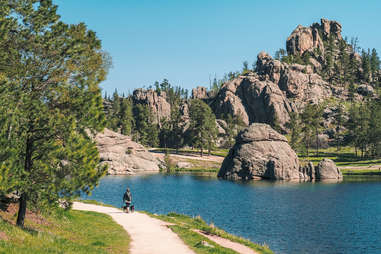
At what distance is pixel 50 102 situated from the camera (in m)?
21.5

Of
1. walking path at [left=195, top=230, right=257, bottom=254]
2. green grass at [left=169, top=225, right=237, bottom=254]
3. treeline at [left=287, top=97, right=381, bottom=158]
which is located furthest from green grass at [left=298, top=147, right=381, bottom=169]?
green grass at [left=169, top=225, right=237, bottom=254]

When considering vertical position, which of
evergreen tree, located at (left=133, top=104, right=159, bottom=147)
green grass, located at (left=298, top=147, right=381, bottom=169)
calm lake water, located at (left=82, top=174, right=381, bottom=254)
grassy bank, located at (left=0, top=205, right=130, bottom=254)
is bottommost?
calm lake water, located at (left=82, top=174, right=381, bottom=254)

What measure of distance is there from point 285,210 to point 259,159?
164ft

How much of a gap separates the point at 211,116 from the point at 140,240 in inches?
5547

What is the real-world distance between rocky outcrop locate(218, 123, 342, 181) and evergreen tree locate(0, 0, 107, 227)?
83.7 meters

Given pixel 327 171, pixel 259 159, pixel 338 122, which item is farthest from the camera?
pixel 338 122

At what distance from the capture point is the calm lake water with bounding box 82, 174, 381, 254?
35906 mm

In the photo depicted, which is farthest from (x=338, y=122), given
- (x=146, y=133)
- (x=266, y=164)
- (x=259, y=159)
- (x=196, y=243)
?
(x=196, y=243)

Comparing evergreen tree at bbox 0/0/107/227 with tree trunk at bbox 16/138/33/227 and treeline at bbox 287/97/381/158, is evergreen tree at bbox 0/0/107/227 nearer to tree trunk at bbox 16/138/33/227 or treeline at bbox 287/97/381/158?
tree trunk at bbox 16/138/33/227

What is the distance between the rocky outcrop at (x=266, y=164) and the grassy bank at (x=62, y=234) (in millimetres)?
73720

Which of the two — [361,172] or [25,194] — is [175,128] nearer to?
[361,172]

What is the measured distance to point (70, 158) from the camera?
19.6m

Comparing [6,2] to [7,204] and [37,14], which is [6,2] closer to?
[37,14]

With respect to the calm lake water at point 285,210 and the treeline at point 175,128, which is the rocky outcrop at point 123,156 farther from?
the calm lake water at point 285,210
